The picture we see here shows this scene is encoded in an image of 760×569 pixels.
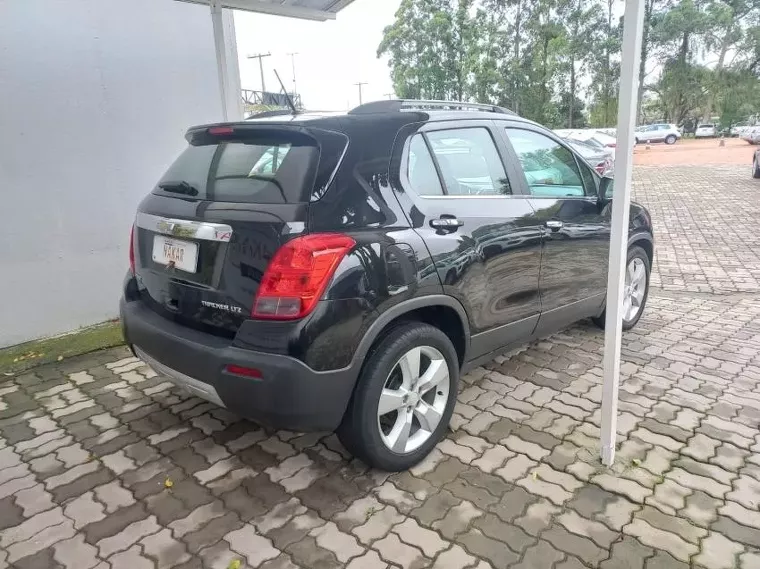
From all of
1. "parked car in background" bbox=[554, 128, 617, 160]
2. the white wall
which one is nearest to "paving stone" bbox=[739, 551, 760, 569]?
the white wall

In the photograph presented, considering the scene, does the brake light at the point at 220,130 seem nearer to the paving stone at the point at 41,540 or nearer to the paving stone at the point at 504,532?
the paving stone at the point at 41,540

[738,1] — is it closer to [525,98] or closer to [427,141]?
[525,98]

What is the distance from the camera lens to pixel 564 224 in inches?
132

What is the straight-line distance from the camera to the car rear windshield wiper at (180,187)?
8.46 ft

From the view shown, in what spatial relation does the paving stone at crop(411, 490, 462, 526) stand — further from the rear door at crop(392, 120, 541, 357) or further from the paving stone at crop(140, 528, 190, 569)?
the paving stone at crop(140, 528, 190, 569)

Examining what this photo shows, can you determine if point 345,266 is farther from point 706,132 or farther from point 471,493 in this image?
point 706,132

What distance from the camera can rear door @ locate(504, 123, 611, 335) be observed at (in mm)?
3262

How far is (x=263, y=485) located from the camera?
251 cm

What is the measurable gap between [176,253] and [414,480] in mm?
1558

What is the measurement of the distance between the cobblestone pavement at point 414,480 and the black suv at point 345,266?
1.13 ft

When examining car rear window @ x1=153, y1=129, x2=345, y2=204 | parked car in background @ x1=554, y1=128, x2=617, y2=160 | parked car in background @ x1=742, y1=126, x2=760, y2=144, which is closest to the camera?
car rear window @ x1=153, y1=129, x2=345, y2=204

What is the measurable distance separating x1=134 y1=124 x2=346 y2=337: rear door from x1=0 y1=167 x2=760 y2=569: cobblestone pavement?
807 millimetres

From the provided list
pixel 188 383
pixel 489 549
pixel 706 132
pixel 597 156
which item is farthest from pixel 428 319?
pixel 706 132

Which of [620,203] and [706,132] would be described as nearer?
[620,203]
